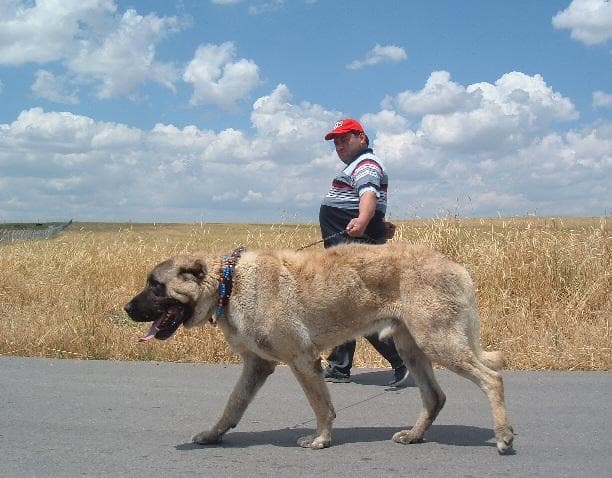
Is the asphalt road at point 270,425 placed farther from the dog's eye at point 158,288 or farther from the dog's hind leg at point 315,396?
the dog's eye at point 158,288

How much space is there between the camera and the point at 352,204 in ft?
23.2

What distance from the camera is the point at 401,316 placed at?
17.2 ft

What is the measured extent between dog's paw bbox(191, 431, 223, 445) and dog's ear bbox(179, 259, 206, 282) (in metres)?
1.14

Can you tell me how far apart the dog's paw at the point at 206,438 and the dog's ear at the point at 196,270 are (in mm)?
1136

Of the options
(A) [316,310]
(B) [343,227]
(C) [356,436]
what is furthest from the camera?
(B) [343,227]

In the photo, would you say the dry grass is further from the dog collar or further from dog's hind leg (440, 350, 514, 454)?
dog's hind leg (440, 350, 514, 454)

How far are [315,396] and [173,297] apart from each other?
1.27 meters

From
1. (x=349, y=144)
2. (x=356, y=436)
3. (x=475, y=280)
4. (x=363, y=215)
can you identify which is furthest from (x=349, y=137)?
(x=475, y=280)

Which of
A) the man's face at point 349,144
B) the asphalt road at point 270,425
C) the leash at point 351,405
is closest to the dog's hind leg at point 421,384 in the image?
the asphalt road at point 270,425

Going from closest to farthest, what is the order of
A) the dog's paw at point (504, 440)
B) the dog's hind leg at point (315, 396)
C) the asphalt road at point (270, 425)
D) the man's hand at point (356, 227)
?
1. the asphalt road at point (270, 425)
2. the dog's paw at point (504, 440)
3. the dog's hind leg at point (315, 396)
4. the man's hand at point (356, 227)

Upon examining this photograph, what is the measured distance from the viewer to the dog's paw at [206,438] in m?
5.15

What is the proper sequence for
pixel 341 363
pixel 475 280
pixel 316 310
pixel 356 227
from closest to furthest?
pixel 316 310
pixel 356 227
pixel 341 363
pixel 475 280

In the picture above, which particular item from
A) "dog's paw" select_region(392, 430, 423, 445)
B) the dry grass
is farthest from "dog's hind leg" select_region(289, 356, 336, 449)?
the dry grass

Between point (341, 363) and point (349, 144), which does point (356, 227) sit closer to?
point (349, 144)
